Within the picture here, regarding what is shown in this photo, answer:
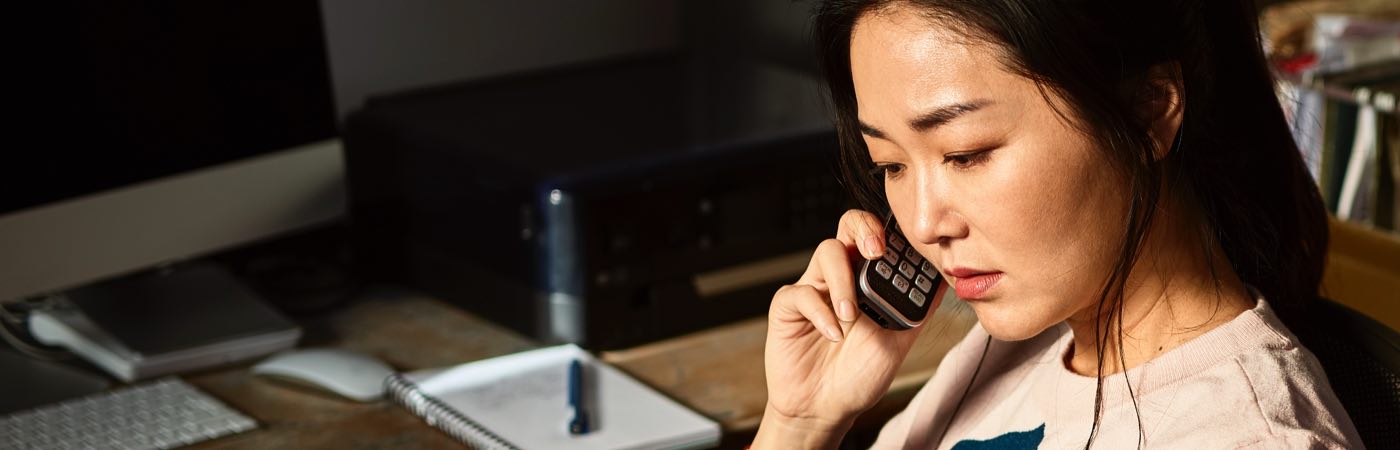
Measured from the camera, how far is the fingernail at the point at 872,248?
113 cm

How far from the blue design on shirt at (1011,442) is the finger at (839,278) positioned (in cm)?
13

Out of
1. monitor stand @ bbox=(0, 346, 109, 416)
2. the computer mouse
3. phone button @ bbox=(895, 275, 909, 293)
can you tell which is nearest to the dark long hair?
phone button @ bbox=(895, 275, 909, 293)

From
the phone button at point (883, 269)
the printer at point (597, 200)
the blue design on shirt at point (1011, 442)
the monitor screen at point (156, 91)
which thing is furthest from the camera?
the printer at point (597, 200)

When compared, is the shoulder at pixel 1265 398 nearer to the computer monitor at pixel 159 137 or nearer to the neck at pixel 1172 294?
the neck at pixel 1172 294

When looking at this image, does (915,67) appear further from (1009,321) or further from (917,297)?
(917,297)

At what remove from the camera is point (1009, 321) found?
3.13 ft

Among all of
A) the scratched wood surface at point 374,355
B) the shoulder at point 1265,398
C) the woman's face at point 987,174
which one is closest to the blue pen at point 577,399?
the scratched wood surface at point 374,355

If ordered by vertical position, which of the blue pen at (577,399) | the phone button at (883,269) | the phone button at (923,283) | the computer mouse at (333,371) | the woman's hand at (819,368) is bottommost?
the computer mouse at (333,371)

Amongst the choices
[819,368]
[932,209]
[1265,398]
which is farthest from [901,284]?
[1265,398]

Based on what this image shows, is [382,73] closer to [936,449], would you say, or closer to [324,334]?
[324,334]

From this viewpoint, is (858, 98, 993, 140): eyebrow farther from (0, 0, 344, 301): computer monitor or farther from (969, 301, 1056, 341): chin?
(0, 0, 344, 301): computer monitor

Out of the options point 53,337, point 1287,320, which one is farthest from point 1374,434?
point 53,337

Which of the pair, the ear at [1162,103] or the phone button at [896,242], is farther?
the phone button at [896,242]

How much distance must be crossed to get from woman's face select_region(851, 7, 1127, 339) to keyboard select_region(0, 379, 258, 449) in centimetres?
73
